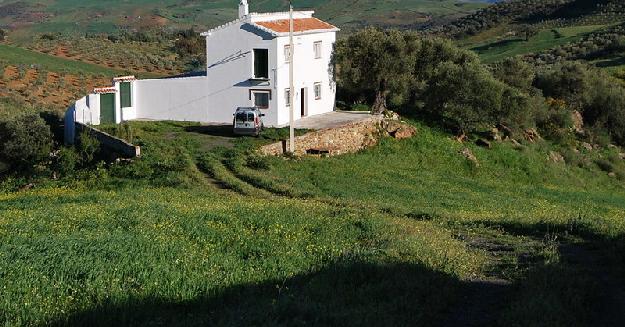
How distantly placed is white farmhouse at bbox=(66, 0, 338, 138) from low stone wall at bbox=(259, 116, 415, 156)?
136 inches

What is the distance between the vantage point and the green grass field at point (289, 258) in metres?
10.0

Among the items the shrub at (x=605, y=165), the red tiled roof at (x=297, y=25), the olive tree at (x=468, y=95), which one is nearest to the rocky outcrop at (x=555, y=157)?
the shrub at (x=605, y=165)

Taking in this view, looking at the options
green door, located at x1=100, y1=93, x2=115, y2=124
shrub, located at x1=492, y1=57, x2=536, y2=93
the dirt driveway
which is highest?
shrub, located at x1=492, y1=57, x2=536, y2=93

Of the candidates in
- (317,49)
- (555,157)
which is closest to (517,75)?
(555,157)

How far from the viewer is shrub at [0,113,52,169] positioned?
31.2m

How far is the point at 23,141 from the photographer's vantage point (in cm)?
3122

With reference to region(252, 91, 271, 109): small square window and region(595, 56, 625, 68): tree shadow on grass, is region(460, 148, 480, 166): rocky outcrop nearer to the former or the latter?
region(252, 91, 271, 109): small square window

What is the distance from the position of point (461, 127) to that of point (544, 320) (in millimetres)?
30553

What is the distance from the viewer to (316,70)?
4006 cm

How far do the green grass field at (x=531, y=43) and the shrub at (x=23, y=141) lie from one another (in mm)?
52333

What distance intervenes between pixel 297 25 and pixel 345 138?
318 inches

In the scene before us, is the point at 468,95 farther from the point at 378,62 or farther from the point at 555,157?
the point at 555,157

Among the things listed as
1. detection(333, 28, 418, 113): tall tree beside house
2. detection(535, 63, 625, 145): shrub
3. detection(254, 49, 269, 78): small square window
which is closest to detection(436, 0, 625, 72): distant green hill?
detection(535, 63, 625, 145): shrub

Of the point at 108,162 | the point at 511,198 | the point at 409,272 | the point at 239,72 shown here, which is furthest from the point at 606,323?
the point at 239,72
